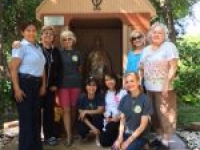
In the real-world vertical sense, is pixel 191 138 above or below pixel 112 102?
below

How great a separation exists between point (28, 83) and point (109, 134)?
157cm

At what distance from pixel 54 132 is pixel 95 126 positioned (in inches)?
26.2

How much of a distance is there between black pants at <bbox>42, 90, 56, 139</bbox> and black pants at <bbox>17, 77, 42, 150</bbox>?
754mm

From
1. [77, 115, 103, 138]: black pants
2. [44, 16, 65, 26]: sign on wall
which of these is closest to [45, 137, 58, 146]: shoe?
[77, 115, 103, 138]: black pants

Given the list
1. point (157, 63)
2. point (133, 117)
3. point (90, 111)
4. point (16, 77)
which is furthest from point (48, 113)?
point (157, 63)

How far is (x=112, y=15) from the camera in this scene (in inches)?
314

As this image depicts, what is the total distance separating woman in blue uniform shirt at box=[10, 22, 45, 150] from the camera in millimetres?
5922

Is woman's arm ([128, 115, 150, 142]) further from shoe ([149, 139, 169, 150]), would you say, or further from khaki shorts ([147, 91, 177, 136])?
shoe ([149, 139, 169, 150])

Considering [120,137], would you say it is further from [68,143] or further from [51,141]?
[51,141]

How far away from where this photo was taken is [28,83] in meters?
6.00

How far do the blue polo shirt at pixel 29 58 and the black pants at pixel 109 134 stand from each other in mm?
1434

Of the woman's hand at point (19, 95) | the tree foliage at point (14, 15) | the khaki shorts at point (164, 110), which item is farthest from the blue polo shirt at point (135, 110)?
the tree foliage at point (14, 15)

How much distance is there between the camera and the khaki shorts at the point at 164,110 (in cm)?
659

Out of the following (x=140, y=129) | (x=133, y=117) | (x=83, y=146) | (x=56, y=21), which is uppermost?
(x=56, y=21)
